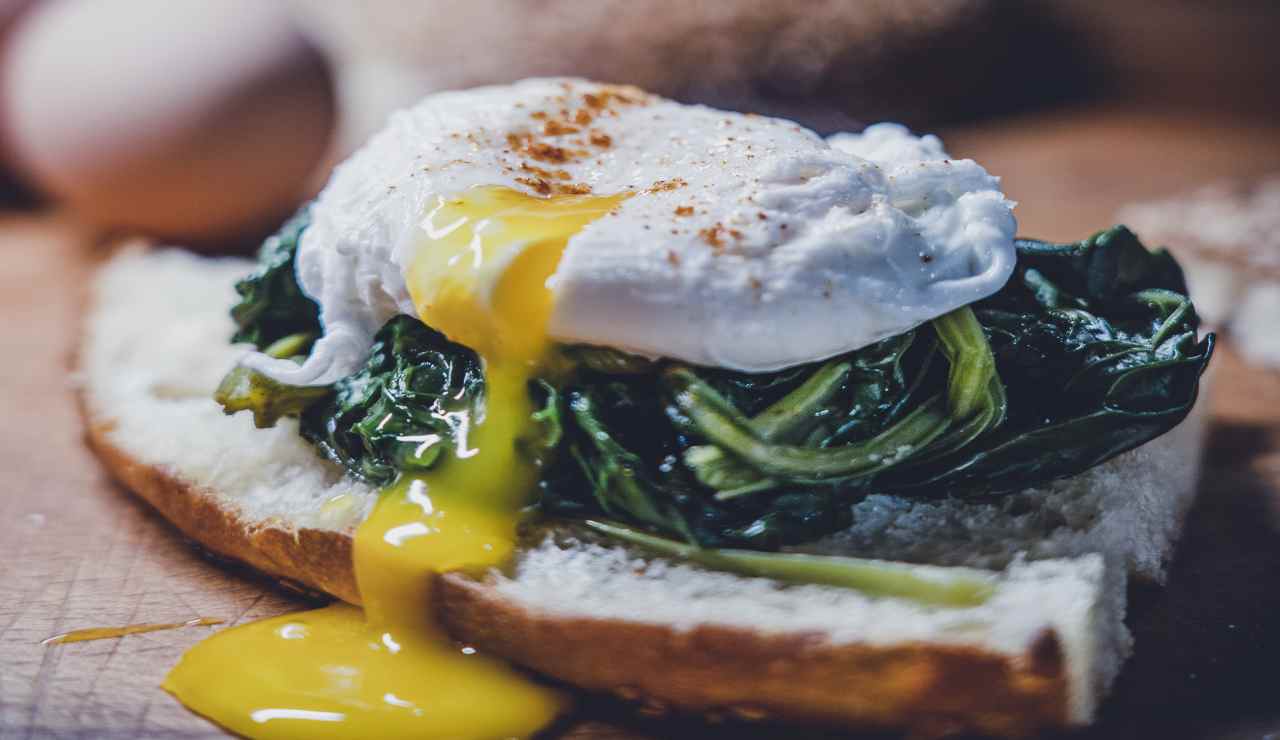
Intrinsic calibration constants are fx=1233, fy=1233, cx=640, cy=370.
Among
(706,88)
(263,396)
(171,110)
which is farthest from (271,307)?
(706,88)

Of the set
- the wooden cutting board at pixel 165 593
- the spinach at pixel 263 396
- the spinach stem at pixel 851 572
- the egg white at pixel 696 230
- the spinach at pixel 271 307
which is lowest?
the wooden cutting board at pixel 165 593

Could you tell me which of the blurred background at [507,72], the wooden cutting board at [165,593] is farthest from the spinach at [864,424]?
the blurred background at [507,72]

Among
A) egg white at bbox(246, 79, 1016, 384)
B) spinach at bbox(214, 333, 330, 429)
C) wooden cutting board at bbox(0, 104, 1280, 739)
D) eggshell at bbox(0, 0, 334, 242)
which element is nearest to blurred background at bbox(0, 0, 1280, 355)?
eggshell at bbox(0, 0, 334, 242)

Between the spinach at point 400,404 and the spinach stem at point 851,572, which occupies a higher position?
the spinach at point 400,404

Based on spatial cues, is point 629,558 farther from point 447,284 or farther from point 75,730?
point 75,730

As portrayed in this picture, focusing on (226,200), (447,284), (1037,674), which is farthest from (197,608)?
(226,200)

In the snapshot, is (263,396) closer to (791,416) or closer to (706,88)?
(791,416)

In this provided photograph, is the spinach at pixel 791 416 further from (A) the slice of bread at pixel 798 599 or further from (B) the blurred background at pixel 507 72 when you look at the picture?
(B) the blurred background at pixel 507 72

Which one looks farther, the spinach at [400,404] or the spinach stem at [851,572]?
the spinach at [400,404]

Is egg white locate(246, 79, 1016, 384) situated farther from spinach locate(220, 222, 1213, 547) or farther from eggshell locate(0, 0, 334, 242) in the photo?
eggshell locate(0, 0, 334, 242)
